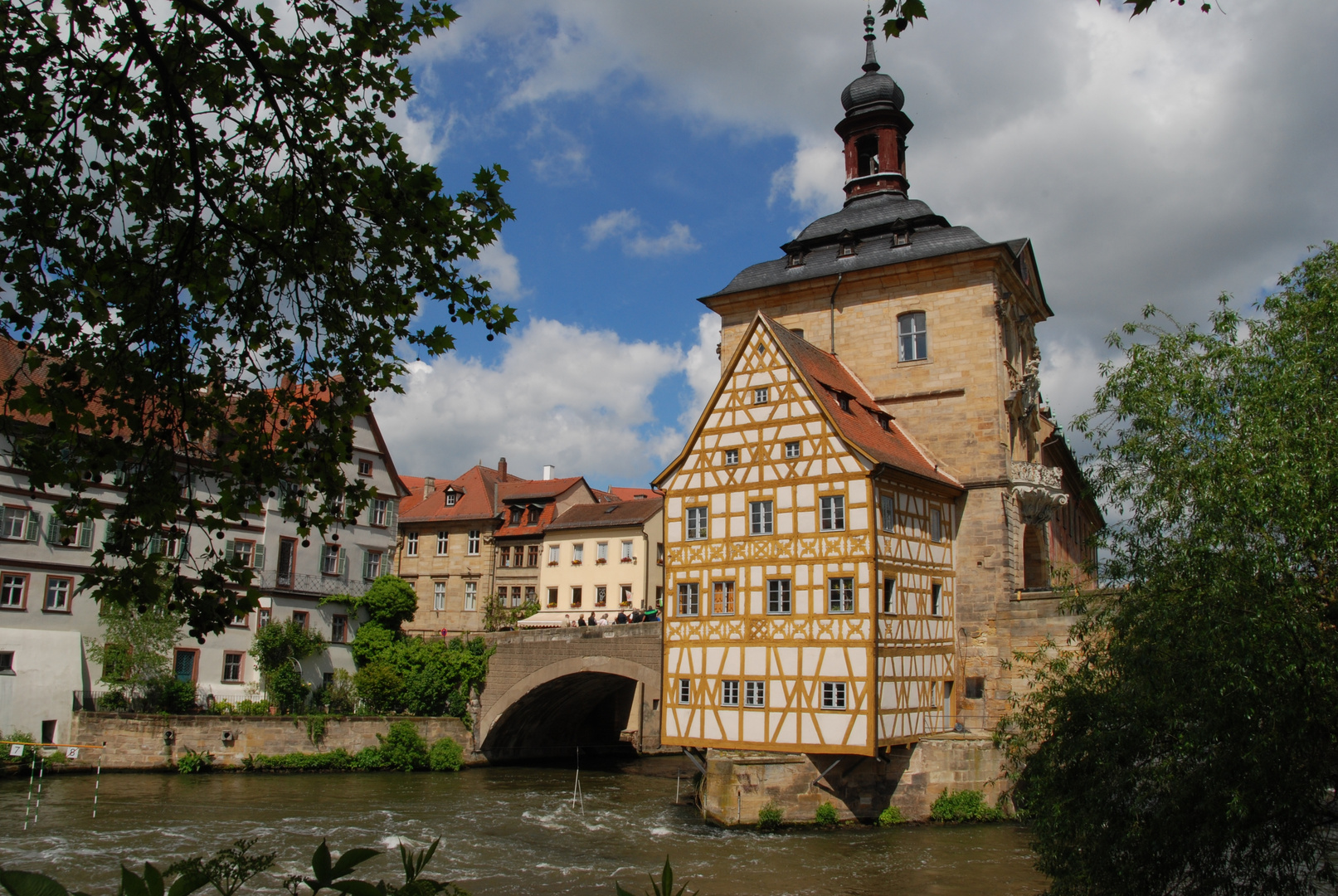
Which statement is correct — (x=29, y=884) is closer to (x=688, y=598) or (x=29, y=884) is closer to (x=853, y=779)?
(x=853, y=779)

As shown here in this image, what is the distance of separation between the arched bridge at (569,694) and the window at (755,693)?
597 centimetres

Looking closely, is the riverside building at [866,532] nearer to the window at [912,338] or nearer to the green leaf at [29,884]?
the window at [912,338]

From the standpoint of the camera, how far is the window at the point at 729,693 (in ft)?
70.0

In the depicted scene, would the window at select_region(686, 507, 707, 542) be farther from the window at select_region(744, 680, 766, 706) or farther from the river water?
the river water

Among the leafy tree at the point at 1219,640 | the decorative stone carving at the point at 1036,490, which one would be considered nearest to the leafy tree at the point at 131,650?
the decorative stone carving at the point at 1036,490

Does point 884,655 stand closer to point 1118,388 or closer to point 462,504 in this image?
point 1118,388

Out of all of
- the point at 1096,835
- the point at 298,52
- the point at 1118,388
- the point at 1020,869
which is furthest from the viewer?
the point at 1020,869

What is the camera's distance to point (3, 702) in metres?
25.2

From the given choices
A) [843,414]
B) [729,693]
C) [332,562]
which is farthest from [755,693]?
[332,562]

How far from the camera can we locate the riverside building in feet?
66.9

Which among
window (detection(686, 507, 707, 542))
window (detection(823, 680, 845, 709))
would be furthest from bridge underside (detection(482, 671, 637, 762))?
window (detection(823, 680, 845, 709))

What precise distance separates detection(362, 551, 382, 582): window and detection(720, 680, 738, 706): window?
61.4 feet

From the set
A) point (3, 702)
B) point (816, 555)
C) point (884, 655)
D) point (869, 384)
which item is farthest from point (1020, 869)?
point (3, 702)

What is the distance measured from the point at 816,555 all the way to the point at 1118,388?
9.75m
